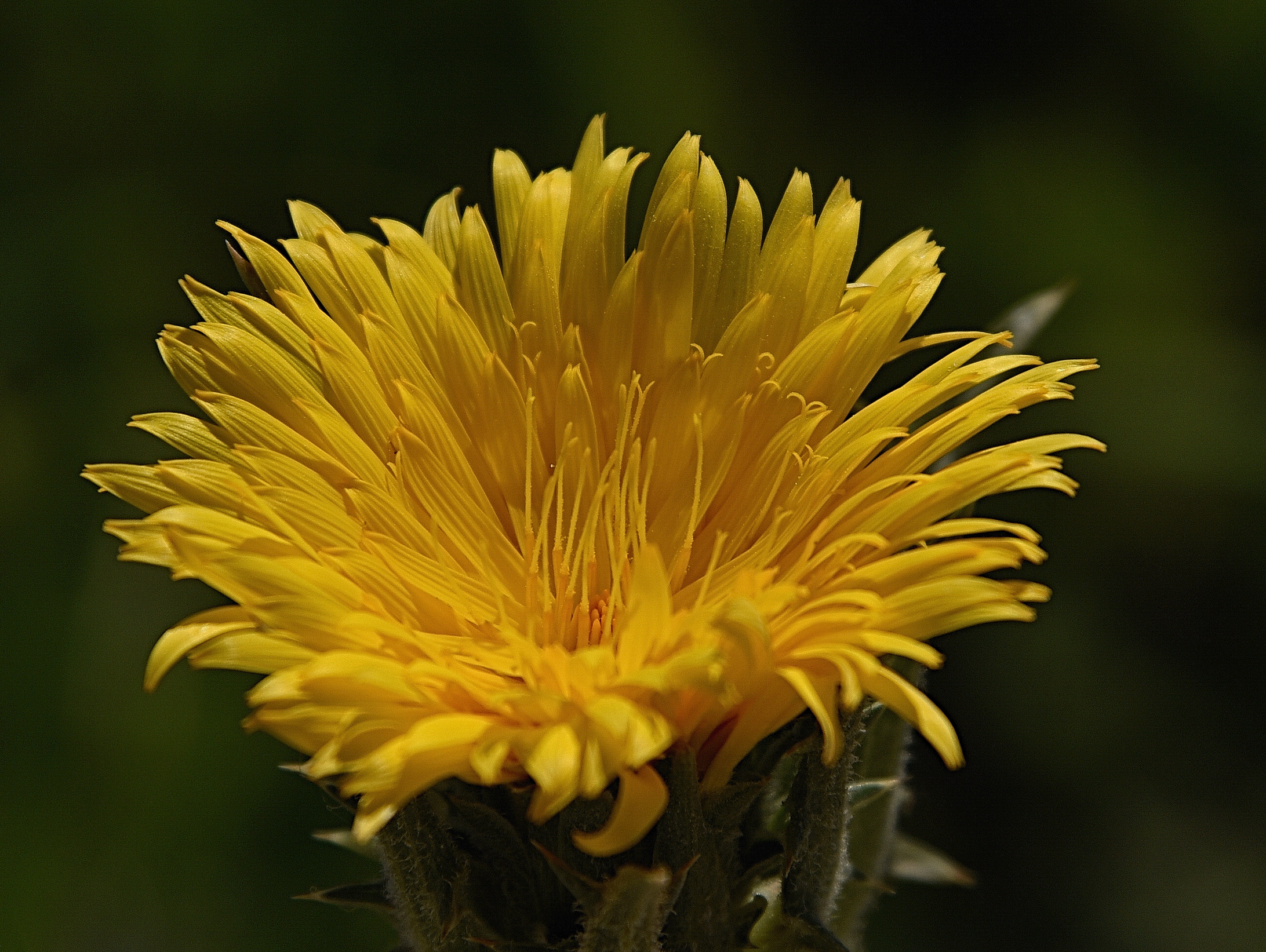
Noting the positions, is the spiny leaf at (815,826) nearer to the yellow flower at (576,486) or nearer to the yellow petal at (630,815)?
the yellow flower at (576,486)

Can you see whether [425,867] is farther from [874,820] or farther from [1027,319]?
[1027,319]

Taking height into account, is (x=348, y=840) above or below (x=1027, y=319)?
below

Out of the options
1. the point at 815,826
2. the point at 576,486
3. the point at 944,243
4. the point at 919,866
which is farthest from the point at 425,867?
the point at 944,243

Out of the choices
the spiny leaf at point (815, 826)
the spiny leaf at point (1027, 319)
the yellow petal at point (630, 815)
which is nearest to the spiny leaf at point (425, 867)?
the yellow petal at point (630, 815)

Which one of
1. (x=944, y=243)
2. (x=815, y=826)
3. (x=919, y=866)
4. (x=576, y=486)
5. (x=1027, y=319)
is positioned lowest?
(x=919, y=866)

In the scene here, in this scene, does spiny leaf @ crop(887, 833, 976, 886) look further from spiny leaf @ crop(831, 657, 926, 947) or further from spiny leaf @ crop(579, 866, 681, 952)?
spiny leaf @ crop(579, 866, 681, 952)

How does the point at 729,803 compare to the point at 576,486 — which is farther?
the point at 576,486

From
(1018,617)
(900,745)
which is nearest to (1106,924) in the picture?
(900,745)
